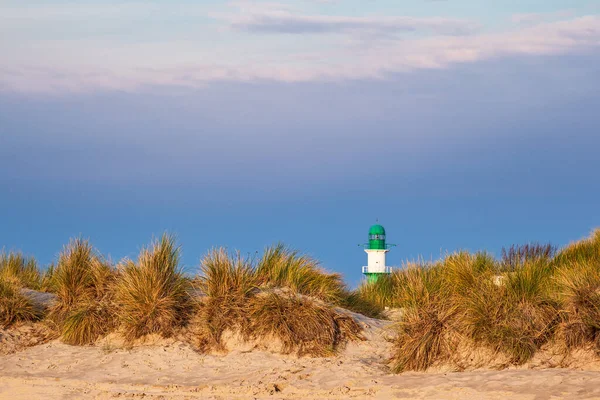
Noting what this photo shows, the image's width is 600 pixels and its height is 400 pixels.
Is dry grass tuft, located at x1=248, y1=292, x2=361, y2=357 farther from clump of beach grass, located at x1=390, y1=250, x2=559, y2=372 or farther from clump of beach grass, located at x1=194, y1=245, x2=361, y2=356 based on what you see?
clump of beach grass, located at x1=390, y1=250, x2=559, y2=372

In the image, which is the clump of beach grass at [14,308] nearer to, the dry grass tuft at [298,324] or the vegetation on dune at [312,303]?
the vegetation on dune at [312,303]

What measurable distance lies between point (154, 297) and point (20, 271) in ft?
Answer: 15.7

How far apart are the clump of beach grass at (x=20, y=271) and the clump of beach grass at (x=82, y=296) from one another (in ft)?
4.61

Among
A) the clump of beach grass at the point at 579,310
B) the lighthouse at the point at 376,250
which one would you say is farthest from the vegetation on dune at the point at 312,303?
the lighthouse at the point at 376,250

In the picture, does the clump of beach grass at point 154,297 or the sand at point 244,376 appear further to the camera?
the clump of beach grass at point 154,297

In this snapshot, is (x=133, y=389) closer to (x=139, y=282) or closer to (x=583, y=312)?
(x=139, y=282)

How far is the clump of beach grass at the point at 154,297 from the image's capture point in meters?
12.3

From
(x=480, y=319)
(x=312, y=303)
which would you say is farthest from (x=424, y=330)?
(x=312, y=303)

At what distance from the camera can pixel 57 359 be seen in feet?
39.8

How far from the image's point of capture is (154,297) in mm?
12328

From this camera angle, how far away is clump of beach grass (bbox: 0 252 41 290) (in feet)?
48.6

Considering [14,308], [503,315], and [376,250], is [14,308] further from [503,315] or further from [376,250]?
[376,250]

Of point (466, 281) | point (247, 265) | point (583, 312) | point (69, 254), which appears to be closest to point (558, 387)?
point (583, 312)

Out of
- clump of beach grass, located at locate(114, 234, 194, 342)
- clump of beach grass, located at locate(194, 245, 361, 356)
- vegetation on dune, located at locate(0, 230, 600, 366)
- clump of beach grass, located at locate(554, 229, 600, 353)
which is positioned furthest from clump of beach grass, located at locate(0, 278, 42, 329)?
clump of beach grass, located at locate(554, 229, 600, 353)
